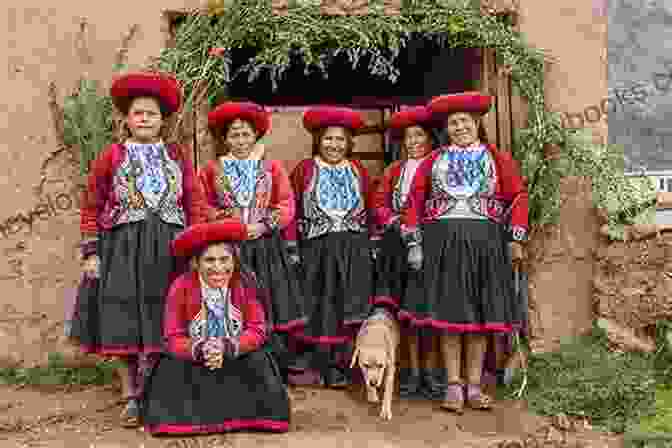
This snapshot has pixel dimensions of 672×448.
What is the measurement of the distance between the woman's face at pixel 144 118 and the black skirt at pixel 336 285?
1.27 metres

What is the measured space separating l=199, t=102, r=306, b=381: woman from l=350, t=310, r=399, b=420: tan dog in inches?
18.4

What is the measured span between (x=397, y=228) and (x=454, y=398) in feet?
3.67

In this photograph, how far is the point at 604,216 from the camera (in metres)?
5.21

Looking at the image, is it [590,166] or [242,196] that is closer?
[242,196]

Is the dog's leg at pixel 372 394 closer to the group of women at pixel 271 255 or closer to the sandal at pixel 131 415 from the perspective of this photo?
the group of women at pixel 271 255

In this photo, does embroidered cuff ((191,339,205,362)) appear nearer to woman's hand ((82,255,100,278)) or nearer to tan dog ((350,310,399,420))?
woman's hand ((82,255,100,278))

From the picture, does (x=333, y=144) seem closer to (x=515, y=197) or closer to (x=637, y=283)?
(x=515, y=197)

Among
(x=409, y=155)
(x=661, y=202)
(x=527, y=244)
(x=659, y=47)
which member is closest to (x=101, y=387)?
(x=409, y=155)

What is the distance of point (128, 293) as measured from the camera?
13.6ft

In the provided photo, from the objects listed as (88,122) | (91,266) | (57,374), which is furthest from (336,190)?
(57,374)

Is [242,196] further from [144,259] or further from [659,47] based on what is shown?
[659,47]

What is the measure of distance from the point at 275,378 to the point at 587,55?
3215 mm

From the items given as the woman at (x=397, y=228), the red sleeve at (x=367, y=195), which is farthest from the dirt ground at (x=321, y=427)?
the red sleeve at (x=367, y=195)

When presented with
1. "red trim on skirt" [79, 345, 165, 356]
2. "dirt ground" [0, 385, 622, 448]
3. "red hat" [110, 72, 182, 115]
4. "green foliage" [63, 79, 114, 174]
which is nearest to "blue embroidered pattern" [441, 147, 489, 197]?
"dirt ground" [0, 385, 622, 448]
